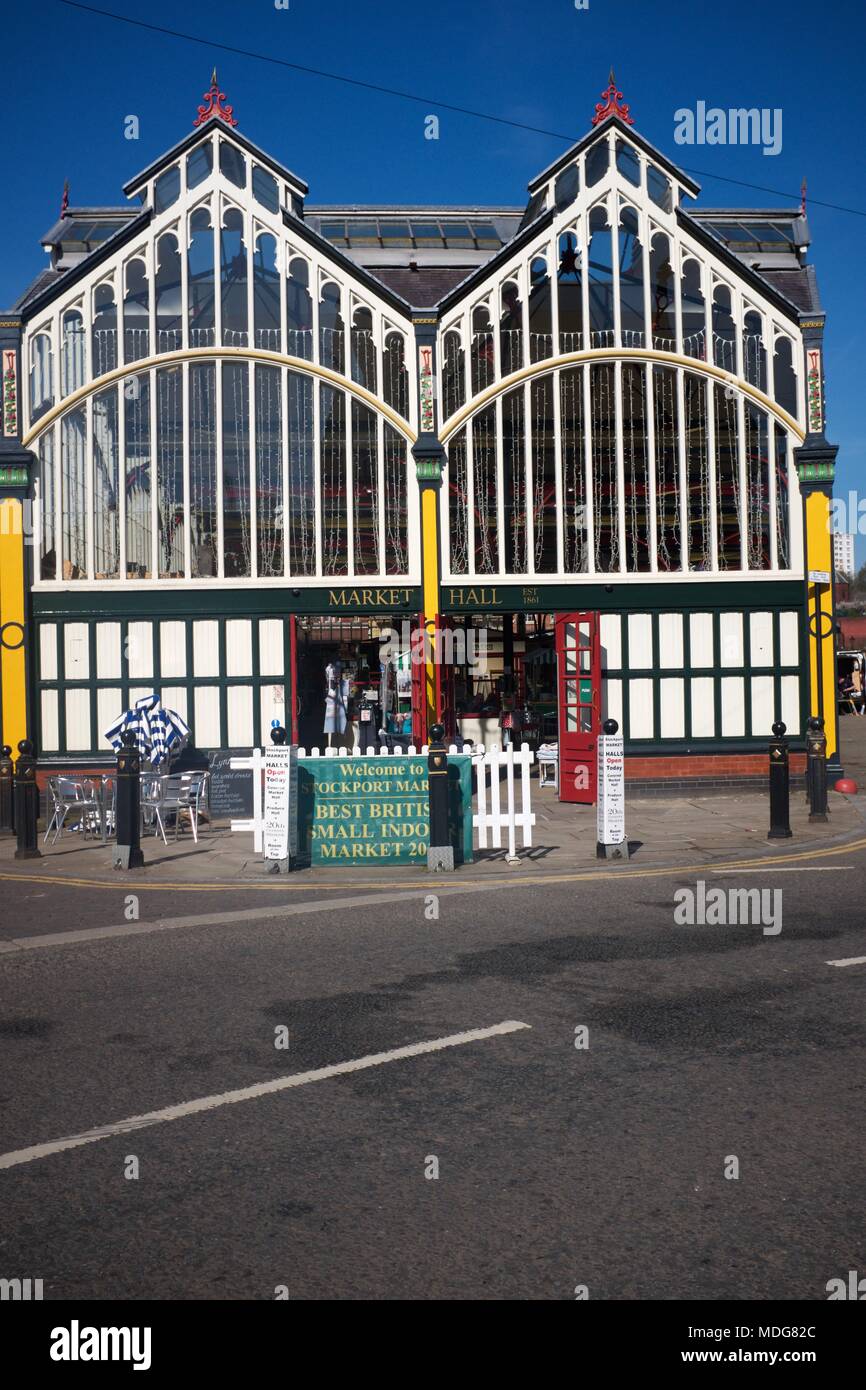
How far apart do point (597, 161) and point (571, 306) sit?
2.55 metres

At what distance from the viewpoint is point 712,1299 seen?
12.4ft

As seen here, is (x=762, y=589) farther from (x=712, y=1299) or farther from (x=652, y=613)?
(x=712, y=1299)

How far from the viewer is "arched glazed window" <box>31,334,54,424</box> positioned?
65.3 feet

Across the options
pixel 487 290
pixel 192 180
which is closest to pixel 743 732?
pixel 487 290

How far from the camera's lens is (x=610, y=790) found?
13.1 metres

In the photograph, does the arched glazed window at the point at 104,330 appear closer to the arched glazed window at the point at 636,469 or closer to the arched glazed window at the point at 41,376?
the arched glazed window at the point at 41,376

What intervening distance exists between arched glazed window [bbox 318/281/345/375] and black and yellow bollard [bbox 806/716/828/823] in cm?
988

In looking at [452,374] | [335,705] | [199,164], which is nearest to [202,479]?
[452,374]

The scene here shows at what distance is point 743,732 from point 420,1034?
1509 centimetres

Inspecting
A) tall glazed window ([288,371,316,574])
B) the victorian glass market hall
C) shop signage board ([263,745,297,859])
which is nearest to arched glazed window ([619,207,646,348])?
the victorian glass market hall

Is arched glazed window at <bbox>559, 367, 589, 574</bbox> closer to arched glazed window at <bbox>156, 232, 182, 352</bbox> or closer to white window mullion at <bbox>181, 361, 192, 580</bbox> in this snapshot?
A: white window mullion at <bbox>181, 361, 192, 580</bbox>

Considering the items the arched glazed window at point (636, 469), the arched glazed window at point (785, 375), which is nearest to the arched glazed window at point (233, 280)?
the arched glazed window at point (636, 469)

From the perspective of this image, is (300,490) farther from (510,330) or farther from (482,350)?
(510,330)

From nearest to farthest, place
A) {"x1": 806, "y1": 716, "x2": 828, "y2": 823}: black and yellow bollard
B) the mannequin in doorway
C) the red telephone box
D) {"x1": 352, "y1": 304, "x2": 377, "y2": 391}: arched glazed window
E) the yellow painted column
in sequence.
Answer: {"x1": 806, "y1": 716, "x2": 828, "y2": 823}: black and yellow bollard < the red telephone box < the yellow painted column < {"x1": 352, "y1": 304, "x2": 377, "y2": 391}: arched glazed window < the mannequin in doorway
